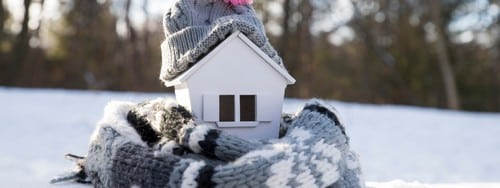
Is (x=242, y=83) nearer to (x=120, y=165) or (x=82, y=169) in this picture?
(x=120, y=165)

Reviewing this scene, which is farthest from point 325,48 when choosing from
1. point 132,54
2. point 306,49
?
point 132,54

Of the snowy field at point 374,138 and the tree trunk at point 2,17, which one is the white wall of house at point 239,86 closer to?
the snowy field at point 374,138

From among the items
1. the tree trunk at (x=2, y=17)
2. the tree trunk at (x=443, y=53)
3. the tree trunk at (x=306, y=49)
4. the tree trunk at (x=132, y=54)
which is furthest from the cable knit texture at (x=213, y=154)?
the tree trunk at (x=443, y=53)

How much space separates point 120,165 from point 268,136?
0.26 meters

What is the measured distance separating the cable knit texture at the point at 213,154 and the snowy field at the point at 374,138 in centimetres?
157

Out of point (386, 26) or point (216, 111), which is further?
point (386, 26)

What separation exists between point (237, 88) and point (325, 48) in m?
8.19

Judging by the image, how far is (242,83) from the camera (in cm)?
91

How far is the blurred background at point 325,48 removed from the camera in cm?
732

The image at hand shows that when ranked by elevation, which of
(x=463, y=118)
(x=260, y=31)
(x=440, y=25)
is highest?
(x=440, y=25)

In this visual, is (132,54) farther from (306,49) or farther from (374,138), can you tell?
(374,138)

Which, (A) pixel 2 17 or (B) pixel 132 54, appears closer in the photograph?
(A) pixel 2 17

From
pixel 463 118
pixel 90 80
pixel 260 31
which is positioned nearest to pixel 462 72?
pixel 463 118

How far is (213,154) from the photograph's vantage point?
2.64 ft
